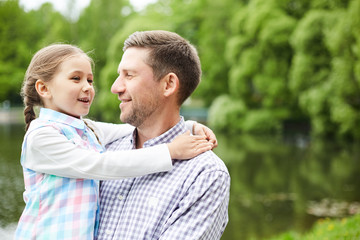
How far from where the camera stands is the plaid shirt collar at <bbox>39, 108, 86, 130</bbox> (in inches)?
89.0

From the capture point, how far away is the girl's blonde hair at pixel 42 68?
230 cm

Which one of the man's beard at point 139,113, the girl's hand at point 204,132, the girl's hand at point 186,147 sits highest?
the man's beard at point 139,113

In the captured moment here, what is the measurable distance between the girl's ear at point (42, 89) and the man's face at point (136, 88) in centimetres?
40

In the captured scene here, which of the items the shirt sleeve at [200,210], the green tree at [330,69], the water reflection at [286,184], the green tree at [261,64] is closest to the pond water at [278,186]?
the water reflection at [286,184]

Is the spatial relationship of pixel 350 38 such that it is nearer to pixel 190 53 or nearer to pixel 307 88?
pixel 307 88

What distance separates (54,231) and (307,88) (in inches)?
819

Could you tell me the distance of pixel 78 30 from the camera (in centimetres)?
4362

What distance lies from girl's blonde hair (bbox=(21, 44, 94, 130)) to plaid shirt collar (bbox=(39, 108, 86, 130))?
5.2 inches

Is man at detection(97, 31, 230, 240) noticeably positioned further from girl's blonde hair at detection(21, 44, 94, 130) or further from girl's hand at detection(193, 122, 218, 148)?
girl's blonde hair at detection(21, 44, 94, 130)

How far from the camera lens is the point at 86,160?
2.05 meters

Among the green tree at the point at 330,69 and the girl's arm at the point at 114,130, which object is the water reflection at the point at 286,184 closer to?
the green tree at the point at 330,69

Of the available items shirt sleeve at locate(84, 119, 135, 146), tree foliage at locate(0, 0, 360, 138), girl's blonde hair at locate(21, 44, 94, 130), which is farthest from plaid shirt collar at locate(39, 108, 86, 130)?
tree foliage at locate(0, 0, 360, 138)

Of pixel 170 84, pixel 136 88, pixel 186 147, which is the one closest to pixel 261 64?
pixel 170 84

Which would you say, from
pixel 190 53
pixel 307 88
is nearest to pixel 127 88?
pixel 190 53
